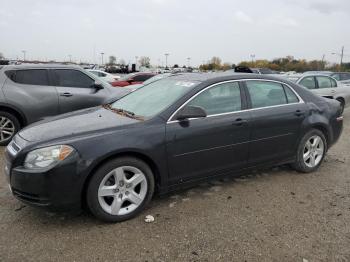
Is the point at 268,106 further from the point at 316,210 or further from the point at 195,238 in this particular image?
the point at 195,238

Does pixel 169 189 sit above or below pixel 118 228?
above

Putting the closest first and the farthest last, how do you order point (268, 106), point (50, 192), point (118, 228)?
point (50, 192), point (118, 228), point (268, 106)

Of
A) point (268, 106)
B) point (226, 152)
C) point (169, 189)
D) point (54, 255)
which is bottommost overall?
point (54, 255)

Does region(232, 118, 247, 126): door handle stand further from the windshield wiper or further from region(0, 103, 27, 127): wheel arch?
region(0, 103, 27, 127): wheel arch

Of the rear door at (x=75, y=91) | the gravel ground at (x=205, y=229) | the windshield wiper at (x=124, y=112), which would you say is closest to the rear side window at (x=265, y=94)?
the gravel ground at (x=205, y=229)

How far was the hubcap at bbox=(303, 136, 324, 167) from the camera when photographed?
5.05m

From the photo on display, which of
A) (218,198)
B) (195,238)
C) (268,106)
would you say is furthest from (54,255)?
(268,106)

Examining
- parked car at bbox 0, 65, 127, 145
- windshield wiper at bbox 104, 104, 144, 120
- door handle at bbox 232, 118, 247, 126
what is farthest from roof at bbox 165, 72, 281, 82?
parked car at bbox 0, 65, 127, 145

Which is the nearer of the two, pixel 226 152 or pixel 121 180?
pixel 121 180

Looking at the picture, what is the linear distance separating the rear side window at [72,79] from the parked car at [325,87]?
6.22 metres

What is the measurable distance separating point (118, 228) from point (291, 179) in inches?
105

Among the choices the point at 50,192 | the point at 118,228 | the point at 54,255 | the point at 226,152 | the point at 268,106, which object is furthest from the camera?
the point at 268,106

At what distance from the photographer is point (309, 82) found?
34.1 ft

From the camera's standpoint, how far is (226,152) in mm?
4121
